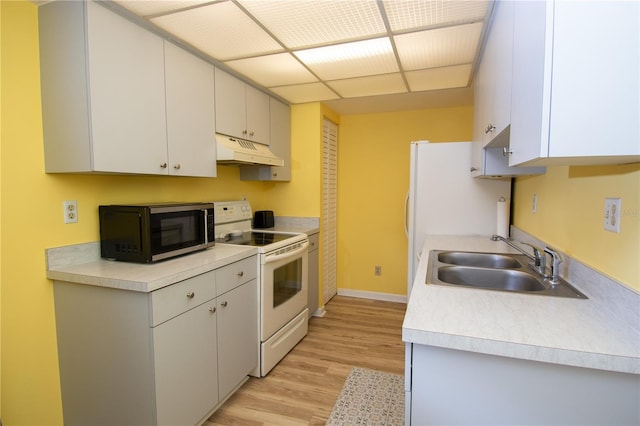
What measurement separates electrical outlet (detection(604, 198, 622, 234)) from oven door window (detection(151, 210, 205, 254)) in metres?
1.94

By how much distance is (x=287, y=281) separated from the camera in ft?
8.73

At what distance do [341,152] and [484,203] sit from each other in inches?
72.1

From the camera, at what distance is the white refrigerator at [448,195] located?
2709 mm

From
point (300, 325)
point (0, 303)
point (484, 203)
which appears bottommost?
point (300, 325)

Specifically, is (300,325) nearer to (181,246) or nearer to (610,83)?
(181,246)

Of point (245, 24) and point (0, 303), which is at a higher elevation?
point (245, 24)

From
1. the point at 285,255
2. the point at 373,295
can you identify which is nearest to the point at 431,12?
the point at 285,255

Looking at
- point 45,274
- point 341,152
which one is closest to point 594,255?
point 45,274

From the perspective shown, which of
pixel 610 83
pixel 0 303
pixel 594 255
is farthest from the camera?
pixel 0 303

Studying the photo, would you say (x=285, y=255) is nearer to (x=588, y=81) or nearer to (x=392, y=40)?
(x=392, y=40)

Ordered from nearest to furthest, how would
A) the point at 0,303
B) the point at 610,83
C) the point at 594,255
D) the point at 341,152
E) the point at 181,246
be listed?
the point at 610,83 → the point at 594,255 → the point at 0,303 → the point at 181,246 → the point at 341,152

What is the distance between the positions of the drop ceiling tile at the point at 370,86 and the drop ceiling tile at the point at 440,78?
0.34ft

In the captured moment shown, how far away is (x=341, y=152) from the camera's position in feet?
13.2

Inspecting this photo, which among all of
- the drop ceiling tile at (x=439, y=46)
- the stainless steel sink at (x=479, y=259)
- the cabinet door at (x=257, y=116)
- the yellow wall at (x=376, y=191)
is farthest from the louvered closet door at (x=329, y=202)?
the stainless steel sink at (x=479, y=259)
